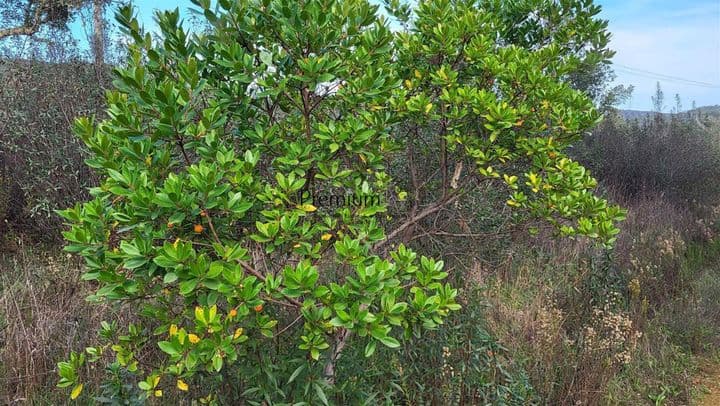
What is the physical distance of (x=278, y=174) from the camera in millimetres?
1831

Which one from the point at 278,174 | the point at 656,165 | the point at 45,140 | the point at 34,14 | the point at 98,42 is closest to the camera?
the point at 278,174

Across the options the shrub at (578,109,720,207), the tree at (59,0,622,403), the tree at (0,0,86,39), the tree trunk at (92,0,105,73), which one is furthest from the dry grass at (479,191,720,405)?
the tree at (0,0,86,39)

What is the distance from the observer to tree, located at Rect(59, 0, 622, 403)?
165cm

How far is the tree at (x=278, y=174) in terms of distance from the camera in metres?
1.65

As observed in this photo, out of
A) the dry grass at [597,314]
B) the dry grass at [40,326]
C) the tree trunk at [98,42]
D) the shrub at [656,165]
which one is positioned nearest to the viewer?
the dry grass at [40,326]

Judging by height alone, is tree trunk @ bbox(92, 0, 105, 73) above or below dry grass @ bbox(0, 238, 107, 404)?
above

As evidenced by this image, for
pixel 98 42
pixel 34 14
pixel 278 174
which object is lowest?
pixel 278 174

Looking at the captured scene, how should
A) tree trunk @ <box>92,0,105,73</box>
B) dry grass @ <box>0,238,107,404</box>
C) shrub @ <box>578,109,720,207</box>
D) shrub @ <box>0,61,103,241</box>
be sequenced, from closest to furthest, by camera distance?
1. dry grass @ <box>0,238,107,404</box>
2. shrub @ <box>0,61,103,241</box>
3. tree trunk @ <box>92,0,105,73</box>
4. shrub @ <box>578,109,720,207</box>

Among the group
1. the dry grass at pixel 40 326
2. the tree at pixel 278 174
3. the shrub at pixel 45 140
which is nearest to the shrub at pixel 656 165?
the tree at pixel 278 174

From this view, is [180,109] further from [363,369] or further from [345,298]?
[363,369]

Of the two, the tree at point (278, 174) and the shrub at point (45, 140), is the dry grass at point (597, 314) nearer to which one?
the tree at point (278, 174)

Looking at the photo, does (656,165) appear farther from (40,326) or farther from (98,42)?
(40,326)

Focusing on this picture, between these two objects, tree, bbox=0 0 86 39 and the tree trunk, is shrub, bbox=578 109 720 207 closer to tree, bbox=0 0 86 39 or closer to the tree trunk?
the tree trunk

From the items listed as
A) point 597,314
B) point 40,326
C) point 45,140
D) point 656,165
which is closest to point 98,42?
point 45,140
